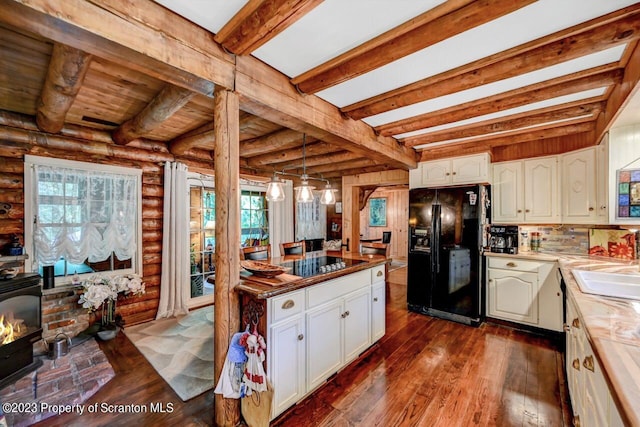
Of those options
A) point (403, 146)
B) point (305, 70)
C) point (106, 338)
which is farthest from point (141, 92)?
point (403, 146)

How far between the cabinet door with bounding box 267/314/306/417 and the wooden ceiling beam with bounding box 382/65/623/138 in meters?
2.28

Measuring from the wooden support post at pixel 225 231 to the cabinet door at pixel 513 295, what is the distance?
329cm

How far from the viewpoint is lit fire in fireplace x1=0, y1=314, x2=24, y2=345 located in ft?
6.99

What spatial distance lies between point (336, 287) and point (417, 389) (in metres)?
1.03

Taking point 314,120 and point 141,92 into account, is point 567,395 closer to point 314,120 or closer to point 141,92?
point 314,120

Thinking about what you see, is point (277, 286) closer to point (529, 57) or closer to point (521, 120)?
point (529, 57)

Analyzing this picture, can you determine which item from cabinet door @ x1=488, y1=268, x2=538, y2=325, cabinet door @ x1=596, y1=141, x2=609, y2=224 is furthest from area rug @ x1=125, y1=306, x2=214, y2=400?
cabinet door @ x1=596, y1=141, x2=609, y2=224

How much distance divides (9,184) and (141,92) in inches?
73.6

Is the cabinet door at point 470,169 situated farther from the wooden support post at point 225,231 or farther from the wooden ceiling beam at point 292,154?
the wooden support post at point 225,231

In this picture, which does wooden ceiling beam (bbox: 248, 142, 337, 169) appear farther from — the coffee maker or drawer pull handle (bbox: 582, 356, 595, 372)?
drawer pull handle (bbox: 582, 356, 595, 372)

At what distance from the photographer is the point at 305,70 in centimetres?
193

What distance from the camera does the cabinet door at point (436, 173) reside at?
3.73 m

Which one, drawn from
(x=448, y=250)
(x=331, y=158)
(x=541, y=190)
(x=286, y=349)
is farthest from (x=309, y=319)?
(x=541, y=190)

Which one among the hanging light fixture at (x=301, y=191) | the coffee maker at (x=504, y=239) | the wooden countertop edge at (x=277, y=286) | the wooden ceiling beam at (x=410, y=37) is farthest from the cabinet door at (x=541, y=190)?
the wooden ceiling beam at (x=410, y=37)
